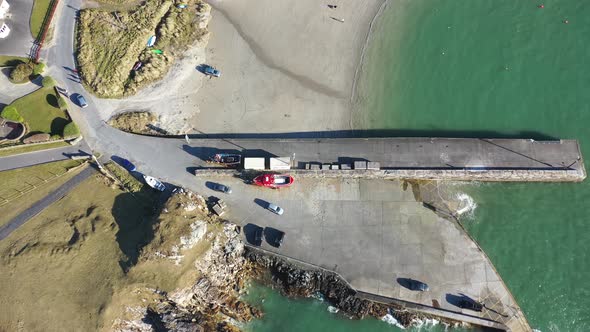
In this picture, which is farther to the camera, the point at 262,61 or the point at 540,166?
the point at 262,61

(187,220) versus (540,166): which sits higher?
(540,166)

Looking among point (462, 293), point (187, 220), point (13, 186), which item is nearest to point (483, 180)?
point (462, 293)

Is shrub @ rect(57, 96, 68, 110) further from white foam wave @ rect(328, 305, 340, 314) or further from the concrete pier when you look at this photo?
white foam wave @ rect(328, 305, 340, 314)

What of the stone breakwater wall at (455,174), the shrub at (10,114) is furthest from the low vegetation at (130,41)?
the stone breakwater wall at (455,174)

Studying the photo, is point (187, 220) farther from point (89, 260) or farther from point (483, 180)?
point (483, 180)

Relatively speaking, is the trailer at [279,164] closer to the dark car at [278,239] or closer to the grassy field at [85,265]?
the dark car at [278,239]
